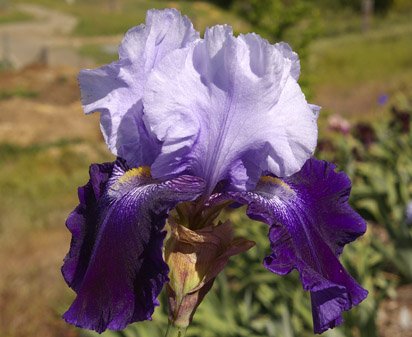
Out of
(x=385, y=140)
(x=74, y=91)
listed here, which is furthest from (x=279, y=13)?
(x=74, y=91)

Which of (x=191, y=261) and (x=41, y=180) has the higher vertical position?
(x=191, y=261)

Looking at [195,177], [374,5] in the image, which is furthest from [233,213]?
Result: [374,5]

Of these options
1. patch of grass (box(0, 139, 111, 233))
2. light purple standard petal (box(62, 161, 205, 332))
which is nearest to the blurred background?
patch of grass (box(0, 139, 111, 233))

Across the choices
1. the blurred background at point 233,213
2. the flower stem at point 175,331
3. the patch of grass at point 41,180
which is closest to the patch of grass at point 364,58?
the blurred background at point 233,213

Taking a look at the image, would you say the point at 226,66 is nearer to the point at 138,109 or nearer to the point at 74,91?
the point at 138,109

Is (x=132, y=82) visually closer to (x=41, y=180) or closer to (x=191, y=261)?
(x=191, y=261)

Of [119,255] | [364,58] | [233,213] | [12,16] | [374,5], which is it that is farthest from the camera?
[374,5]
